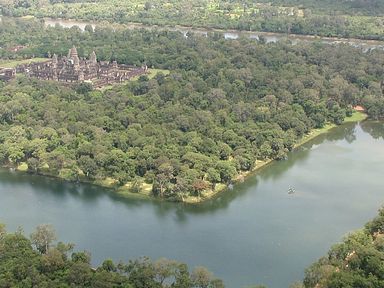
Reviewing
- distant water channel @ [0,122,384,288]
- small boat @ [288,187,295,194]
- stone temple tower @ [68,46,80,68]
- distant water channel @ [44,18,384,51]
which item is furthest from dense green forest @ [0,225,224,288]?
distant water channel @ [44,18,384,51]

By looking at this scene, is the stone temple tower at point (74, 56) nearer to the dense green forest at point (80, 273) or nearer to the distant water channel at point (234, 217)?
the distant water channel at point (234, 217)

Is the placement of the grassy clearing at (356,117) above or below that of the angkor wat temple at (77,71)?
below

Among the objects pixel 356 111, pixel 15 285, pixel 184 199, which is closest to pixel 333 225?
pixel 184 199

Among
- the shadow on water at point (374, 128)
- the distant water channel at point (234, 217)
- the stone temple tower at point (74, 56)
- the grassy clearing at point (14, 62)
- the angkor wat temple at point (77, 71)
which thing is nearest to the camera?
the distant water channel at point (234, 217)

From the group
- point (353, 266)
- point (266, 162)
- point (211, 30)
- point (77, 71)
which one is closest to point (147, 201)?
point (266, 162)

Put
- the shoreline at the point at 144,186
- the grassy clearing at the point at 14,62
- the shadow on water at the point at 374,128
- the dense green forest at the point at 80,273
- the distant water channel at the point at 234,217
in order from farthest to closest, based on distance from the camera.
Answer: the grassy clearing at the point at 14,62
the shadow on water at the point at 374,128
the shoreline at the point at 144,186
the distant water channel at the point at 234,217
the dense green forest at the point at 80,273

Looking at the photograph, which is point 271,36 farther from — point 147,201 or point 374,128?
point 147,201

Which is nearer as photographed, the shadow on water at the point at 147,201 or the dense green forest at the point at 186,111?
the shadow on water at the point at 147,201

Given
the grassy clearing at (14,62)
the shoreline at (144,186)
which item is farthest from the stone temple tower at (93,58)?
the shoreline at (144,186)
